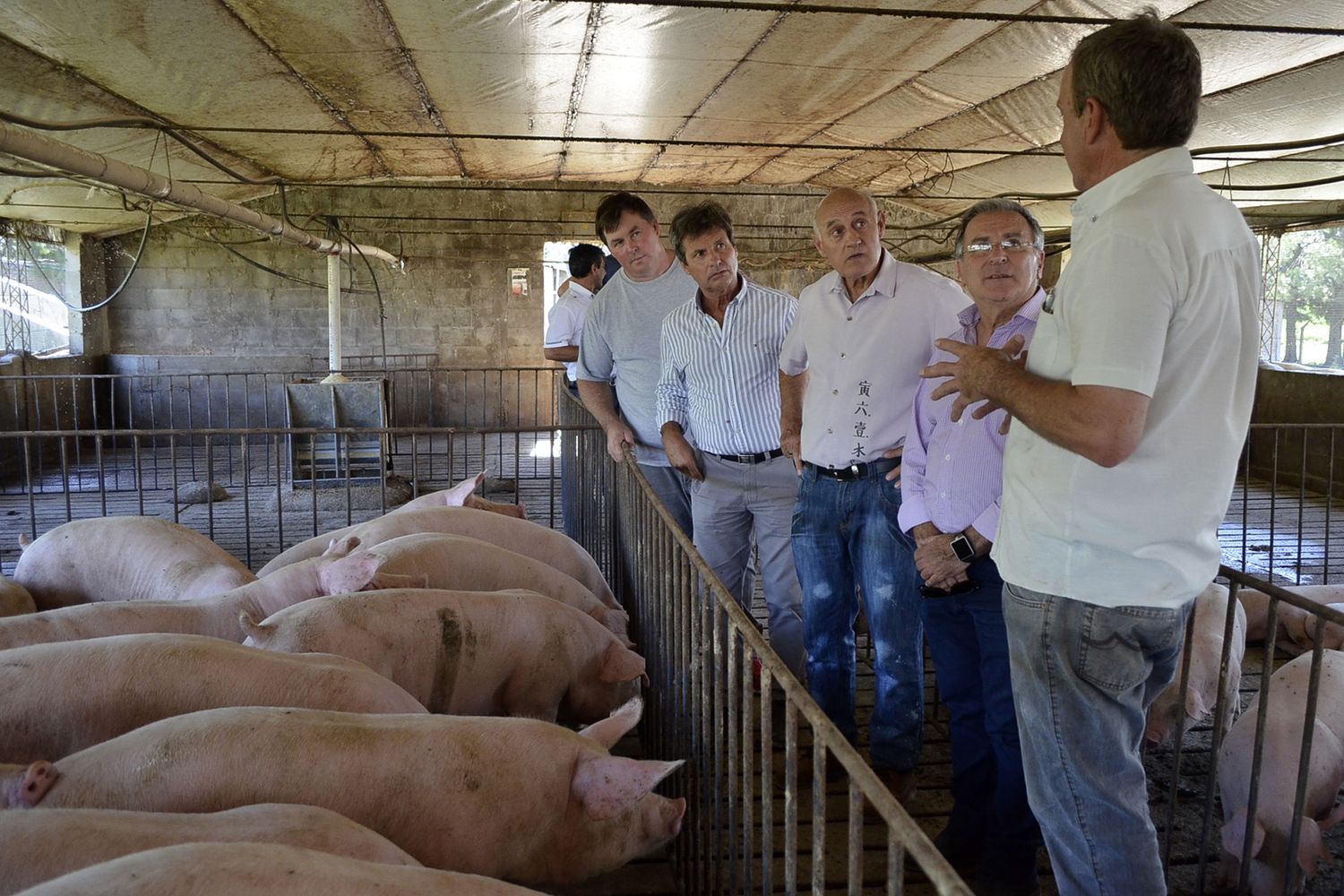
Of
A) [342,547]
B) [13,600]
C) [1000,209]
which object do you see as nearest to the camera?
[1000,209]

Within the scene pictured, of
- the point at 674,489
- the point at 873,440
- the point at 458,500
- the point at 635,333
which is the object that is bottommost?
the point at 458,500

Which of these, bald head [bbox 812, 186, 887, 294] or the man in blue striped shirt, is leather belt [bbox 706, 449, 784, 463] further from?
bald head [bbox 812, 186, 887, 294]

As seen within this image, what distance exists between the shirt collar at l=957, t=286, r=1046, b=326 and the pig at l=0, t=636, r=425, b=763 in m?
1.91

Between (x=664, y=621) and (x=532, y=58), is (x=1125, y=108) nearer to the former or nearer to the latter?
(x=664, y=621)

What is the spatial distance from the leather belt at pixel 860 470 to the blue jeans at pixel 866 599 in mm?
14

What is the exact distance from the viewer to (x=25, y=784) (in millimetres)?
1727

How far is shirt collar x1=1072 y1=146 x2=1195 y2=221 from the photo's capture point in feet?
5.52

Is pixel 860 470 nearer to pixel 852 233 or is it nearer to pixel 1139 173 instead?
pixel 852 233

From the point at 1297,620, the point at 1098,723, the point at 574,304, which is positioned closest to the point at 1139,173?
the point at 1098,723

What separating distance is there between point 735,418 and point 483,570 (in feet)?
3.70

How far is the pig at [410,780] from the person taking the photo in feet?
6.02

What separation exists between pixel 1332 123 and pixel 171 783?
32.8 feet

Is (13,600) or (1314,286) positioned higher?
(1314,286)

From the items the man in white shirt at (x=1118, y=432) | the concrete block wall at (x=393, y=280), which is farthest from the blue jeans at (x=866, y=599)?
the concrete block wall at (x=393, y=280)
